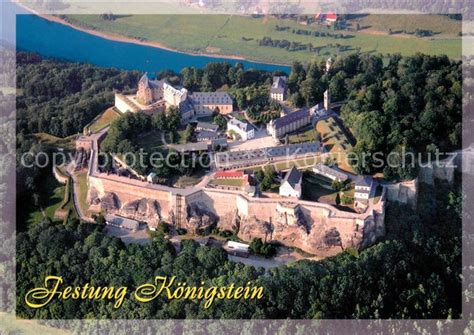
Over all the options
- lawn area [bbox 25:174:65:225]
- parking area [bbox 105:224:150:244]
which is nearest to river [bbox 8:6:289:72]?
lawn area [bbox 25:174:65:225]

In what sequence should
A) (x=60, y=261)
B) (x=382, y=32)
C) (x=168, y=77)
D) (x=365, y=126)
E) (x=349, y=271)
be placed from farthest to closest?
(x=382, y=32)
(x=168, y=77)
(x=365, y=126)
(x=60, y=261)
(x=349, y=271)

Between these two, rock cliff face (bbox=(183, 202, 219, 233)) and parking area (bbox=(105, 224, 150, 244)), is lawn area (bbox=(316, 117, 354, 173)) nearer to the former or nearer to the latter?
rock cliff face (bbox=(183, 202, 219, 233))

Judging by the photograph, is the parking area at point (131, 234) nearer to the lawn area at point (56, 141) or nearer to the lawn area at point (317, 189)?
the lawn area at point (317, 189)

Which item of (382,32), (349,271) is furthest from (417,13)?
(349,271)

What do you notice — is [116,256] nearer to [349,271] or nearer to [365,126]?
[349,271]

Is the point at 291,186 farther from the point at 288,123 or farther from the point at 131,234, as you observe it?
the point at 131,234

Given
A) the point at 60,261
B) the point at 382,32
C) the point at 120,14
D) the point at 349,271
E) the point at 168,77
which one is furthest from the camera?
the point at 120,14
